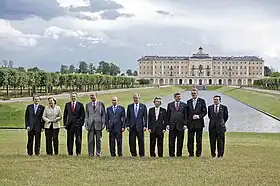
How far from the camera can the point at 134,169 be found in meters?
9.80

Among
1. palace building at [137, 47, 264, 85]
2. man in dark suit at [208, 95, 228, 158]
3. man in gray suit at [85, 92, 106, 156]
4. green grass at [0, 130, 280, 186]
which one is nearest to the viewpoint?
green grass at [0, 130, 280, 186]

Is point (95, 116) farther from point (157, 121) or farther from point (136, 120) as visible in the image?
point (157, 121)

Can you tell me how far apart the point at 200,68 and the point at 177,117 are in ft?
526

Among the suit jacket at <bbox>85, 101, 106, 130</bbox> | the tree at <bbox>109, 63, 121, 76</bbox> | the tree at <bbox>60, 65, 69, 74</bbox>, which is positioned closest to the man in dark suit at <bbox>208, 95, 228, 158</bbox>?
the suit jacket at <bbox>85, 101, 106, 130</bbox>

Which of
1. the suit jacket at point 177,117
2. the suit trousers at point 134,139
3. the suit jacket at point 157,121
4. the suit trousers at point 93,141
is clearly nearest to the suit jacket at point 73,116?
the suit trousers at point 93,141

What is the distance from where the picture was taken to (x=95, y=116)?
11383 millimetres

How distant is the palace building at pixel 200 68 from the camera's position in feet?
552

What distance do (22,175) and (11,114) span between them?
19434mm

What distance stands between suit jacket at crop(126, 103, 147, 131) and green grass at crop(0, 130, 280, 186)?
779 mm

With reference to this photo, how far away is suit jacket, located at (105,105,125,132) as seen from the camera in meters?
11.5

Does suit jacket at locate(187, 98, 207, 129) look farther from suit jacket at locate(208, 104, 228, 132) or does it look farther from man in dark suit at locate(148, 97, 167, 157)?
man in dark suit at locate(148, 97, 167, 157)

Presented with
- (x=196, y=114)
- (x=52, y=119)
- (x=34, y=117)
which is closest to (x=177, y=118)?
(x=196, y=114)

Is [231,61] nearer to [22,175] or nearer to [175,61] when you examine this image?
[175,61]

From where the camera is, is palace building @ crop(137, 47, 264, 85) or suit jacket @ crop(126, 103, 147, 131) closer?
suit jacket @ crop(126, 103, 147, 131)
